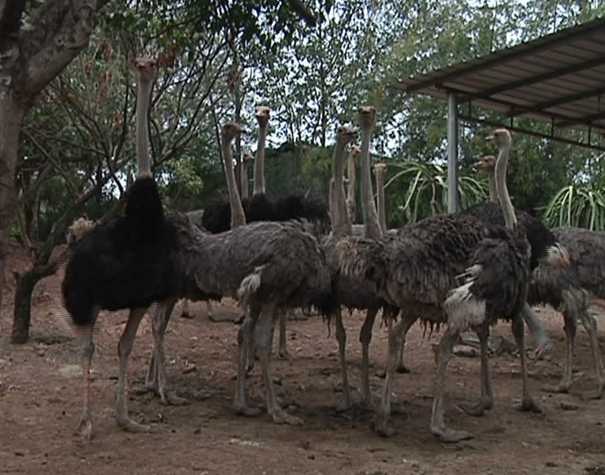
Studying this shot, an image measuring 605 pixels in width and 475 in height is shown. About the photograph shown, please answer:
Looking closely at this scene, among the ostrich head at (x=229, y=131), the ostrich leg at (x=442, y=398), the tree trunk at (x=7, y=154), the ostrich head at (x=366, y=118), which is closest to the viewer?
the tree trunk at (x=7, y=154)

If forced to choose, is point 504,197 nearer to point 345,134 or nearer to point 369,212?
point 369,212

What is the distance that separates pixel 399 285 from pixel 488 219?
1.73 metres

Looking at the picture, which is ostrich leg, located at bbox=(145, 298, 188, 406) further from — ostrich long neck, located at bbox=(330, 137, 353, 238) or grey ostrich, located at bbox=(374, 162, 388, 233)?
grey ostrich, located at bbox=(374, 162, 388, 233)

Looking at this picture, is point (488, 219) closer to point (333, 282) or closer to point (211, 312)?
point (333, 282)

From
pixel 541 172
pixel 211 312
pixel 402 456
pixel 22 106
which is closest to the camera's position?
pixel 22 106

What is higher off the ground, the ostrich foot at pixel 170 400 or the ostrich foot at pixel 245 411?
the ostrich foot at pixel 170 400

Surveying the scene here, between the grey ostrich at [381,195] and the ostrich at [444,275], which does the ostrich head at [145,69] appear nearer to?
the ostrich at [444,275]

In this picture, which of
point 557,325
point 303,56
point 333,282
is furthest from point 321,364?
point 303,56

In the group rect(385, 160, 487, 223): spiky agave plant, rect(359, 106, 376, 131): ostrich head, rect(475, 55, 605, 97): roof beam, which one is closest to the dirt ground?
rect(359, 106, 376, 131): ostrich head

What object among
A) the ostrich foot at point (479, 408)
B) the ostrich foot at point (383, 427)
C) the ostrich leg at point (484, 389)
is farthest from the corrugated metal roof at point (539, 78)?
the ostrich foot at point (383, 427)

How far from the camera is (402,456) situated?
5117mm

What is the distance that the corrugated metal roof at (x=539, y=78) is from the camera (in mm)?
8656

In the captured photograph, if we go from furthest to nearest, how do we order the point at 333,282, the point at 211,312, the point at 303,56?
1. the point at 303,56
2. the point at 211,312
3. the point at 333,282

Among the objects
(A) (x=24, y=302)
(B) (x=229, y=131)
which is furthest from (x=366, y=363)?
(A) (x=24, y=302)
